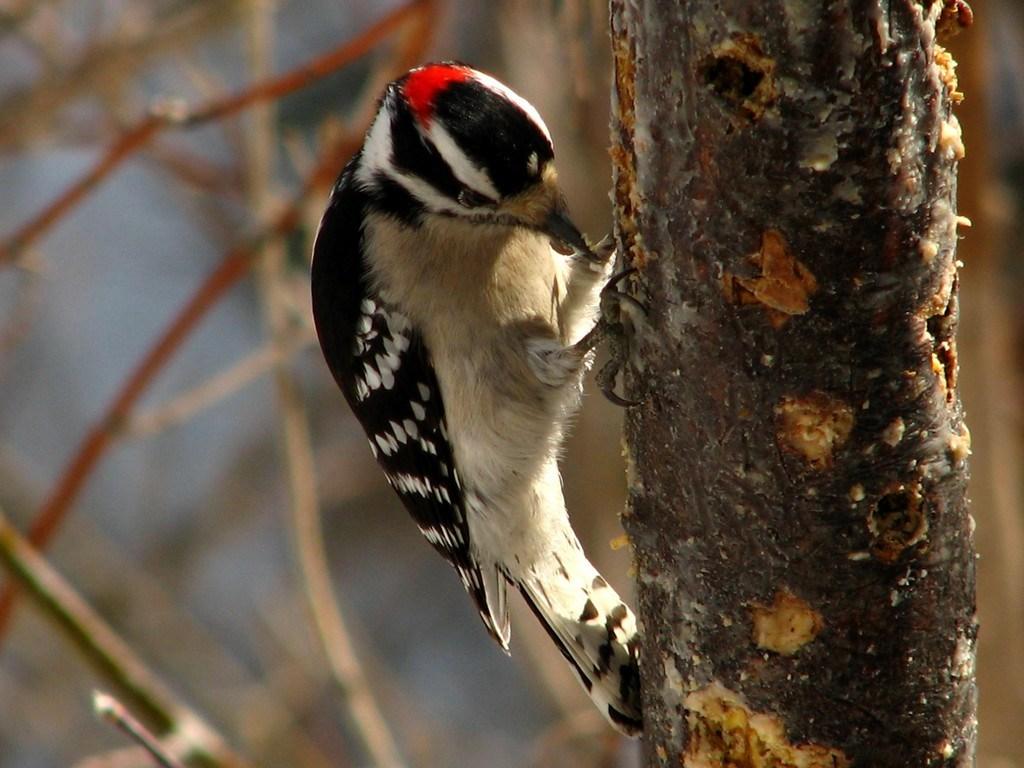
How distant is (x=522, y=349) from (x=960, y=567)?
117cm

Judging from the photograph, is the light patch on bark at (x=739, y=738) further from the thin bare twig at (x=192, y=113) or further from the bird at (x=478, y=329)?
the thin bare twig at (x=192, y=113)

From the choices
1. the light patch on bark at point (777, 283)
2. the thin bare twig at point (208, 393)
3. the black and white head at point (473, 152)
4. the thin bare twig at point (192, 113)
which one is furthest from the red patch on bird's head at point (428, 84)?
the light patch on bark at point (777, 283)

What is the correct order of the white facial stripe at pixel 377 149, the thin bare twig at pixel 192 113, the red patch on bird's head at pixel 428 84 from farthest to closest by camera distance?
the thin bare twig at pixel 192 113, the white facial stripe at pixel 377 149, the red patch on bird's head at pixel 428 84

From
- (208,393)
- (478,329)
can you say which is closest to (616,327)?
(478,329)

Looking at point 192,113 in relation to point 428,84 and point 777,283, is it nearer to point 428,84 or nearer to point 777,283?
point 428,84

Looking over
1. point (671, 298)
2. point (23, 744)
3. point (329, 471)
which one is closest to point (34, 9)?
point (671, 298)

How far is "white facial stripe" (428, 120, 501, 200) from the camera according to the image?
2.41m

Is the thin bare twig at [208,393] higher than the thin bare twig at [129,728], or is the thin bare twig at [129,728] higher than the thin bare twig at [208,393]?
the thin bare twig at [208,393]

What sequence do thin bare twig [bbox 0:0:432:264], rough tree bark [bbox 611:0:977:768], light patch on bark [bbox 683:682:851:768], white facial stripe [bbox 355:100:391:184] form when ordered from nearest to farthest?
rough tree bark [bbox 611:0:977:768], light patch on bark [bbox 683:682:851:768], white facial stripe [bbox 355:100:391:184], thin bare twig [bbox 0:0:432:264]

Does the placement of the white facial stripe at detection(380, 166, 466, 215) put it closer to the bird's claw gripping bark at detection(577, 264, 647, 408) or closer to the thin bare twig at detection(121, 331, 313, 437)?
the bird's claw gripping bark at detection(577, 264, 647, 408)

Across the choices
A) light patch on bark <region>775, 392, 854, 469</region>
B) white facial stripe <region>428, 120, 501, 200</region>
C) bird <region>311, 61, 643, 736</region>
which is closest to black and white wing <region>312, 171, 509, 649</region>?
bird <region>311, 61, 643, 736</region>

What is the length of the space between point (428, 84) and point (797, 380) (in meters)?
1.26

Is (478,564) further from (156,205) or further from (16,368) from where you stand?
(156,205)

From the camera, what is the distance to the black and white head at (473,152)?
7.80 feet
